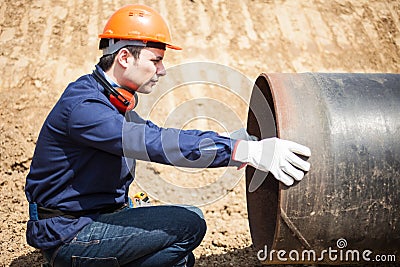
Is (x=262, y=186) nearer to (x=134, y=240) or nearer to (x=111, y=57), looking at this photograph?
(x=134, y=240)

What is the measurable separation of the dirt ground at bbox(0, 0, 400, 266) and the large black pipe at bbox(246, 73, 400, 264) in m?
2.18

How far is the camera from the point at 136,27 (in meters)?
2.77

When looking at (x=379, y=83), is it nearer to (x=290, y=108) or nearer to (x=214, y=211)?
(x=290, y=108)

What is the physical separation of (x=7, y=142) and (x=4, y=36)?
5.28 ft

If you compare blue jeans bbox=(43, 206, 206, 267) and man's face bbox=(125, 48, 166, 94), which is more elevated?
man's face bbox=(125, 48, 166, 94)

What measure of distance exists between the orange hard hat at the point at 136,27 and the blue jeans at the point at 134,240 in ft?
2.93

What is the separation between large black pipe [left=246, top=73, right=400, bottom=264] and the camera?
8.41ft

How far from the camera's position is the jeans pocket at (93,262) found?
2.56 metres

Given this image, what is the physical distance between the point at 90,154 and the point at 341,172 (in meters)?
1.23

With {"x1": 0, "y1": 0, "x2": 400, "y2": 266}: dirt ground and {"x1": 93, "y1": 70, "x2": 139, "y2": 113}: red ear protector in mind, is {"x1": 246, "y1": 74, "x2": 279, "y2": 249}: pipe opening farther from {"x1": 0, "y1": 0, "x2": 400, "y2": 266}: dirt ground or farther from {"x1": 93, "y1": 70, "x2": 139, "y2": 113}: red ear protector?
{"x1": 0, "y1": 0, "x2": 400, "y2": 266}: dirt ground

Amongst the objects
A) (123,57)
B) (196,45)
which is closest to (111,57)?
(123,57)

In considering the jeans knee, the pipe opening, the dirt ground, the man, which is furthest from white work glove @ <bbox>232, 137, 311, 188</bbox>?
the dirt ground

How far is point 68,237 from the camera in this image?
2568 mm

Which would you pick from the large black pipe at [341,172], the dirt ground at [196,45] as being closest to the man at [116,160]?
the large black pipe at [341,172]
